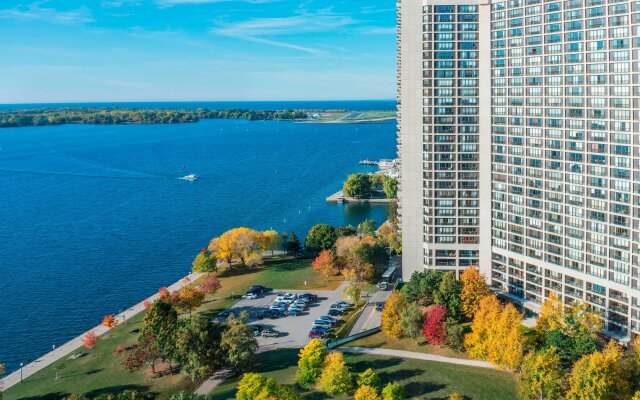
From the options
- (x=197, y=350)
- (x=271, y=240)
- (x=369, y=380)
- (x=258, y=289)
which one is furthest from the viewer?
(x=271, y=240)

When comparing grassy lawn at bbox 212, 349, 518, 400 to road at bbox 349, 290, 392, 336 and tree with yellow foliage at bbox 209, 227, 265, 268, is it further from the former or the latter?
tree with yellow foliage at bbox 209, 227, 265, 268

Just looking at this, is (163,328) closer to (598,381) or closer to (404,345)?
(404,345)

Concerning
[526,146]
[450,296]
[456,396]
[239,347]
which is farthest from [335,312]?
[526,146]

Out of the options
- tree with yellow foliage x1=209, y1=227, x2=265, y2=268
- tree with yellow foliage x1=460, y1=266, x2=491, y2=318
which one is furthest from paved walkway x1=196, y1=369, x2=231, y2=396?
tree with yellow foliage x1=209, y1=227, x2=265, y2=268

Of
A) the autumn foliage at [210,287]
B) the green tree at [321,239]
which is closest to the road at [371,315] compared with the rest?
the green tree at [321,239]

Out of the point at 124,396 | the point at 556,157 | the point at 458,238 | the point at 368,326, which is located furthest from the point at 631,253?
the point at 124,396

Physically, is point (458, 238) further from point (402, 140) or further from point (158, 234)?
point (158, 234)
